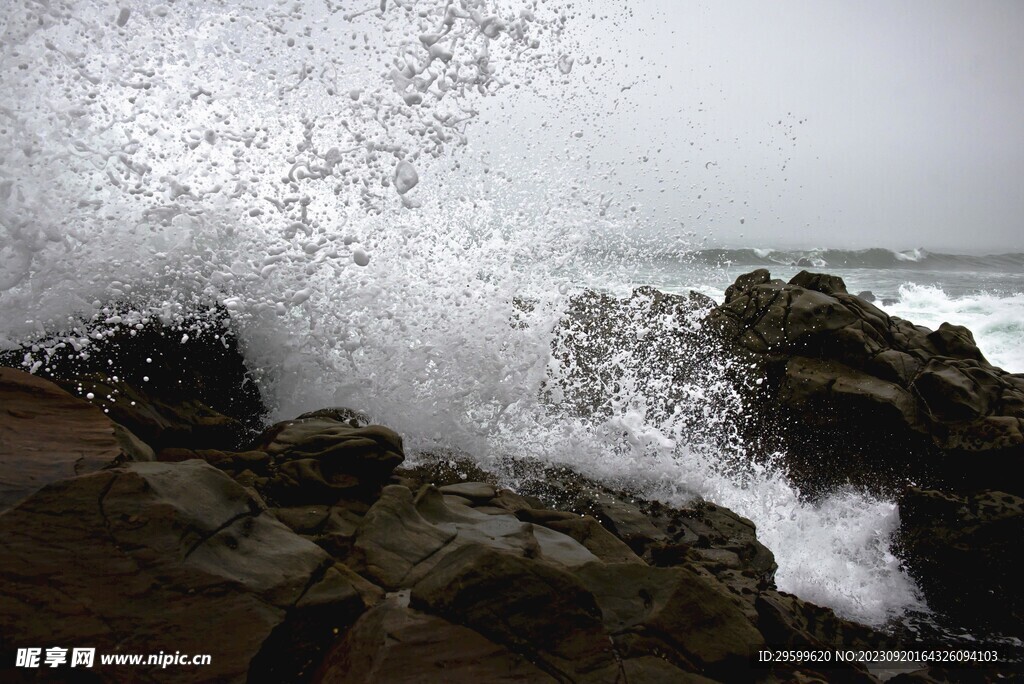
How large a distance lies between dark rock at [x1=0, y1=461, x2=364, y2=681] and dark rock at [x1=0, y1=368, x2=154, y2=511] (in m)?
0.41

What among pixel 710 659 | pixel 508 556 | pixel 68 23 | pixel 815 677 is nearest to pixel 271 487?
pixel 508 556

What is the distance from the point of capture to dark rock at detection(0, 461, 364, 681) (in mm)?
2109

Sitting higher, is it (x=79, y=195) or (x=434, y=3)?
(x=434, y=3)

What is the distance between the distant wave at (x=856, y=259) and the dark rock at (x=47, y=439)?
28058mm

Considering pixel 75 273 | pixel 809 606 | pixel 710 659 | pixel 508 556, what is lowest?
pixel 809 606

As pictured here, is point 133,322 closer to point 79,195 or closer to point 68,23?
point 79,195

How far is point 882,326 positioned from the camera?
24.4 ft

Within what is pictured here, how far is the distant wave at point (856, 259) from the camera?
30.0m

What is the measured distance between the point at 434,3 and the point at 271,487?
15.7ft

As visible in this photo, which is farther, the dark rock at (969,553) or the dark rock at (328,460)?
the dark rock at (969,553)

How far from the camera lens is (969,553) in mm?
5207

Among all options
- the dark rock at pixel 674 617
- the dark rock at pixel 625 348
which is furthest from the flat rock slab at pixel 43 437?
the dark rock at pixel 625 348

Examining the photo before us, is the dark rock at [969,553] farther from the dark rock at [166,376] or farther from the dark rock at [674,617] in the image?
the dark rock at [166,376]

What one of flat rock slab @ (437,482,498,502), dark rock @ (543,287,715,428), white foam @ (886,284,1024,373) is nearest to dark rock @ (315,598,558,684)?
flat rock slab @ (437,482,498,502)
